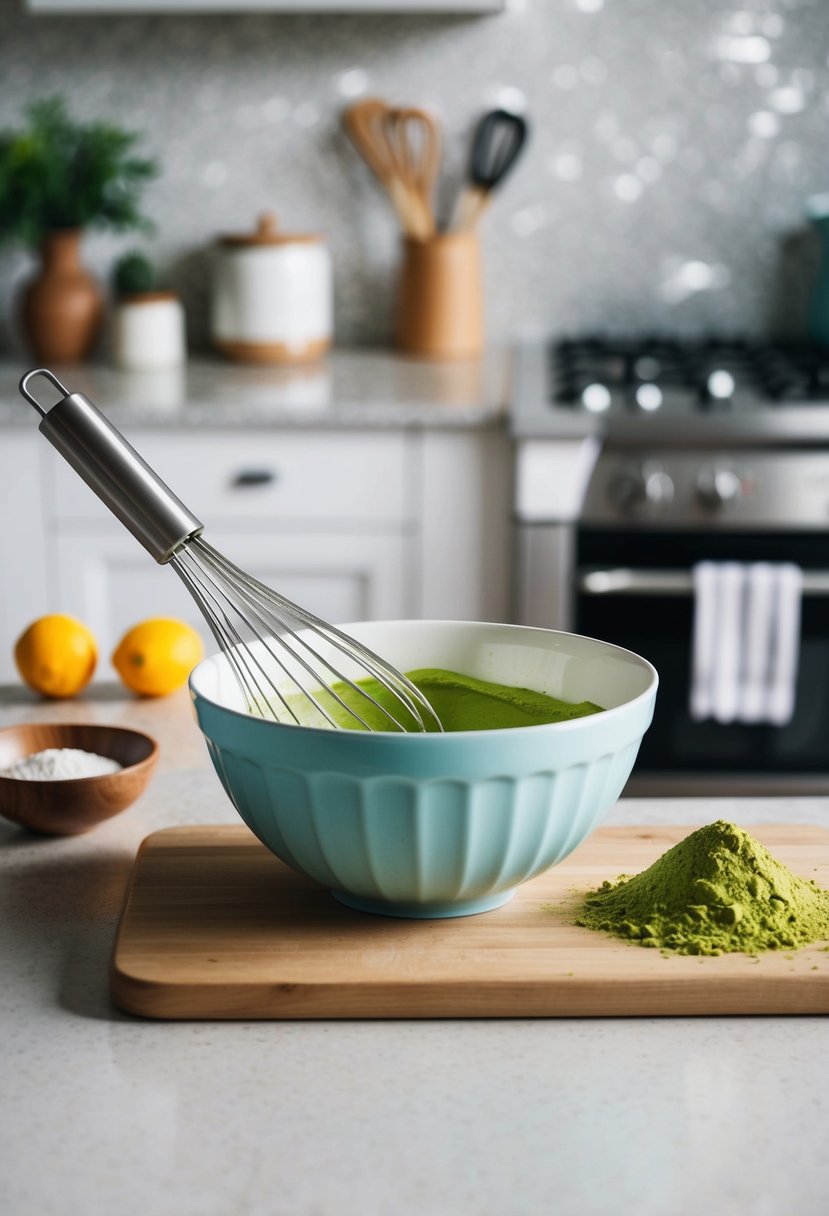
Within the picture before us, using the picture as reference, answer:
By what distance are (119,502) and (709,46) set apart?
207 cm

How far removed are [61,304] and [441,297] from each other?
0.64 metres

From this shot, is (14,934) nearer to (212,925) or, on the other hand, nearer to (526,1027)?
(212,925)

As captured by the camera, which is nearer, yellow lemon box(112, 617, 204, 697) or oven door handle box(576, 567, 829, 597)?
yellow lemon box(112, 617, 204, 697)

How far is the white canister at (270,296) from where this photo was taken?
7.38ft

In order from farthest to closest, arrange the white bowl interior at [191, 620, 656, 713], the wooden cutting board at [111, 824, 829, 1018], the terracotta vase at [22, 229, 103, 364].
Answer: the terracotta vase at [22, 229, 103, 364] < the white bowl interior at [191, 620, 656, 713] < the wooden cutting board at [111, 824, 829, 1018]

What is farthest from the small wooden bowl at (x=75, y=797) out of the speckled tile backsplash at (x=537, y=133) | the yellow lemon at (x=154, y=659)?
the speckled tile backsplash at (x=537, y=133)

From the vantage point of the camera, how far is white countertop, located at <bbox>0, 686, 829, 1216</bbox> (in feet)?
1.57

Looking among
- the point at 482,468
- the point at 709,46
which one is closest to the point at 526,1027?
the point at 482,468

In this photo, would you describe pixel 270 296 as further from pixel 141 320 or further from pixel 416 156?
pixel 416 156

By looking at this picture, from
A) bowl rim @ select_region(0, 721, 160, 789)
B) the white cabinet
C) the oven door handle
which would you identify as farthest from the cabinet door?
A: bowl rim @ select_region(0, 721, 160, 789)

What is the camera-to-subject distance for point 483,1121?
523mm

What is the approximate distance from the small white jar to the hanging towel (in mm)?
1008

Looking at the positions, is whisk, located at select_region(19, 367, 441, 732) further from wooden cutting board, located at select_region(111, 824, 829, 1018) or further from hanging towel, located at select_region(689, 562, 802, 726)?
hanging towel, located at select_region(689, 562, 802, 726)

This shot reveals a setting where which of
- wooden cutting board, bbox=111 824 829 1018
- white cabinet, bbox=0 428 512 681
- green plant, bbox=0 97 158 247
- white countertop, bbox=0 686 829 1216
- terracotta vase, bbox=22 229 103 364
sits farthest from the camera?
terracotta vase, bbox=22 229 103 364
